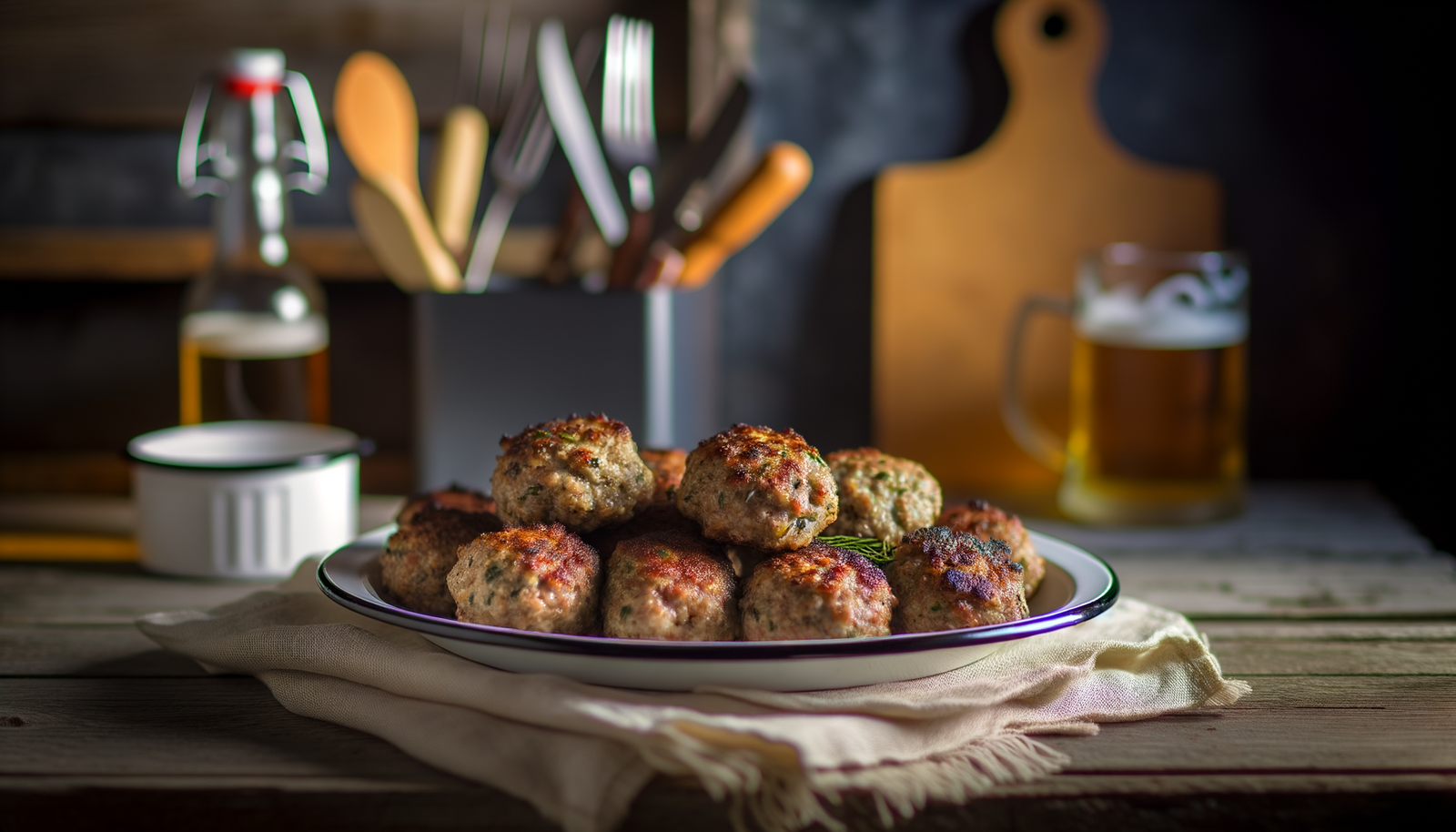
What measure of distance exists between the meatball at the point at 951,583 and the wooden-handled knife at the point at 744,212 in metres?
0.62

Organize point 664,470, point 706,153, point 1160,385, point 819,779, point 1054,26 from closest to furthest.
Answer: point 819,779 → point 664,470 → point 706,153 → point 1160,385 → point 1054,26

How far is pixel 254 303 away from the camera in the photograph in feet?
5.30

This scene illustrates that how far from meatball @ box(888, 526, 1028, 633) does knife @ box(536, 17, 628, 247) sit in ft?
2.54

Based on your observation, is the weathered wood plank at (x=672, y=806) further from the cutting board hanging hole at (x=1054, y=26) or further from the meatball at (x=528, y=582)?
the cutting board hanging hole at (x=1054, y=26)

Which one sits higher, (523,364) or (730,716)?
(523,364)

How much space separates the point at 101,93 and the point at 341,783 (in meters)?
1.59

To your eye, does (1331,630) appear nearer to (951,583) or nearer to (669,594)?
(951,583)

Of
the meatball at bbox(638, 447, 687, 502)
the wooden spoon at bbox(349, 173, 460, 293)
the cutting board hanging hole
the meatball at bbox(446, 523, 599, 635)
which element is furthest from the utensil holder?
the cutting board hanging hole

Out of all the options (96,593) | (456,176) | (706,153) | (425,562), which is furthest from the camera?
(456,176)

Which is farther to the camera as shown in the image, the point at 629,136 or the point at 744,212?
the point at 629,136

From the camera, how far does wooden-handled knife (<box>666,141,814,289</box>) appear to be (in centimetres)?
145

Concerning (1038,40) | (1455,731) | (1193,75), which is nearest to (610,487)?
(1455,731)

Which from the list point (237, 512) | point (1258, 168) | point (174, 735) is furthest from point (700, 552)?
point (1258, 168)

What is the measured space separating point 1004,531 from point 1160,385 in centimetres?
65
